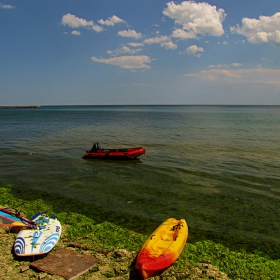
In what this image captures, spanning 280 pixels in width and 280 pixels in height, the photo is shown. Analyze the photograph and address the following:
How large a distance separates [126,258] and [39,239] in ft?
9.34

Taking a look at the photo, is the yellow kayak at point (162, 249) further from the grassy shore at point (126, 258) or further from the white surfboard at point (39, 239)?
the white surfboard at point (39, 239)

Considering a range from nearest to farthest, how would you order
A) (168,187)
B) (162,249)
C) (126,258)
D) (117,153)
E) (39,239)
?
(162,249) < (126,258) < (39,239) < (168,187) < (117,153)

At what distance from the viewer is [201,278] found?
671cm

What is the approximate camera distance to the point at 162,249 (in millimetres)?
7414

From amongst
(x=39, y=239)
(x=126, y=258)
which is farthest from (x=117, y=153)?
(x=126, y=258)

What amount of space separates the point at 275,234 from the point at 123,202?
6.56m

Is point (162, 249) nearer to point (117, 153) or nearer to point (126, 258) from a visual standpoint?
point (126, 258)

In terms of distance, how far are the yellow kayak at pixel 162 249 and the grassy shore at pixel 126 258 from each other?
30 centimetres

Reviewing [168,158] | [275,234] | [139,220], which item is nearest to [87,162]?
[168,158]

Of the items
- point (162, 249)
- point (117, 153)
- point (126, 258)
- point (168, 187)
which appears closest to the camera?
point (162, 249)

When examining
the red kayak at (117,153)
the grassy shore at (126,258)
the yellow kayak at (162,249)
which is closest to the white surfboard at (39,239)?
the grassy shore at (126,258)

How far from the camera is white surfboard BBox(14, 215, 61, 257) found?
7573 millimetres

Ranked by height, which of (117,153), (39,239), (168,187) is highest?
(117,153)

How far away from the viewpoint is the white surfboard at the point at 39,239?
24.8ft
